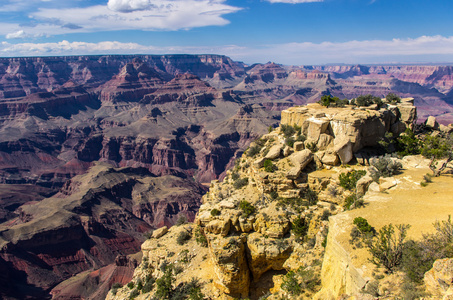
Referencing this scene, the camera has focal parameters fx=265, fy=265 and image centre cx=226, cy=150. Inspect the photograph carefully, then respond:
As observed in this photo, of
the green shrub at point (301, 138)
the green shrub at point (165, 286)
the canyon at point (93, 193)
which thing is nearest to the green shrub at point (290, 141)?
the green shrub at point (301, 138)

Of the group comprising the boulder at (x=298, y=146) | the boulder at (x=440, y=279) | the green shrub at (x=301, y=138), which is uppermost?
the green shrub at (x=301, y=138)

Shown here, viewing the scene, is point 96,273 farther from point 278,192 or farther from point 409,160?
point 409,160

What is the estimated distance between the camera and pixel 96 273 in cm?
6706

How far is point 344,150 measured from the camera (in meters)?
26.5

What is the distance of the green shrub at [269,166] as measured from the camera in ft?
90.8

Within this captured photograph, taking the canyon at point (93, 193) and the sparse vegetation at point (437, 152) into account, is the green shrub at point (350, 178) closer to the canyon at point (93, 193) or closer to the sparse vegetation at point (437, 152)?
the sparse vegetation at point (437, 152)

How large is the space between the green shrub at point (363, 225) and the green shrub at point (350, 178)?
6.81m

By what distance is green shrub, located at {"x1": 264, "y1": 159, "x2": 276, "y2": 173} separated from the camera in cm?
2767

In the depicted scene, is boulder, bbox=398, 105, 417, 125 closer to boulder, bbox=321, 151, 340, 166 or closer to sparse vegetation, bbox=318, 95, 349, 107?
sparse vegetation, bbox=318, 95, 349, 107

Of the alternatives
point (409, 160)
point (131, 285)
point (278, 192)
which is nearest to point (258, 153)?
point (278, 192)

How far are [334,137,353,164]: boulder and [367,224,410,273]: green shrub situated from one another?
11.0 meters

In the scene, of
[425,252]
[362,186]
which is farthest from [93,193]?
[425,252]

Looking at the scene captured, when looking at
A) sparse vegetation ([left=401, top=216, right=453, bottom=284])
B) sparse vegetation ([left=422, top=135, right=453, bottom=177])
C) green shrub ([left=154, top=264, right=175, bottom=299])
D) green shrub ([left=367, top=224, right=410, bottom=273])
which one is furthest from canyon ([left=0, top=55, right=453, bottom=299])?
sparse vegetation ([left=422, top=135, right=453, bottom=177])

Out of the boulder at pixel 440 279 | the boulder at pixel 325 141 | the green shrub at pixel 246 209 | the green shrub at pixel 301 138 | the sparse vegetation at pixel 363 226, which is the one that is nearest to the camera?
the boulder at pixel 440 279
